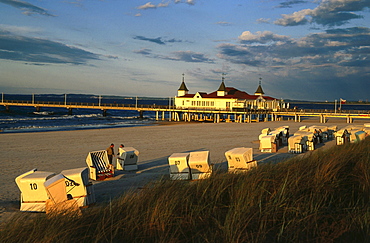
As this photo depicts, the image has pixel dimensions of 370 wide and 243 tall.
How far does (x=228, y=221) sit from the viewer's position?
5219 millimetres

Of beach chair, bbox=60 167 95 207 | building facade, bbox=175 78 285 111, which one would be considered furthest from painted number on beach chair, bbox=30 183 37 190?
building facade, bbox=175 78 285 111

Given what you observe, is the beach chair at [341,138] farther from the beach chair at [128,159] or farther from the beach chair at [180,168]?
the beach chair at [180,168]

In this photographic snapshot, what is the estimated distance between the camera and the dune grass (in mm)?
5020

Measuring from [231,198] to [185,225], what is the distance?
1.17m

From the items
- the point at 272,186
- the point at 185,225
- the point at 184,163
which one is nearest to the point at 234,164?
the point at 184,163

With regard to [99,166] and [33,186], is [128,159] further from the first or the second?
[33,186]

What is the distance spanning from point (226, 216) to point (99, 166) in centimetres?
830

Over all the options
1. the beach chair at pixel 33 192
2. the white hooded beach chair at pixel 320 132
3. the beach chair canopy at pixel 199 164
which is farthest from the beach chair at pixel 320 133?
the beach chair at pixel 33 192

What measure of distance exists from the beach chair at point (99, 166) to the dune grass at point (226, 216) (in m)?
5.64

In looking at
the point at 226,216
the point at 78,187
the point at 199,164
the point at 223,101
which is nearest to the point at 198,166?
the point at 199,164

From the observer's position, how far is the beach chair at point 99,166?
12.2 m

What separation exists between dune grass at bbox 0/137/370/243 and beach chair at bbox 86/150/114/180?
564 centimetres

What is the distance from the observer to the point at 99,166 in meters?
12.9

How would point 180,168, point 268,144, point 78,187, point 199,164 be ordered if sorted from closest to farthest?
1. point 78,187
2. point 199,164
3. point 180,168
4. point 268,144
